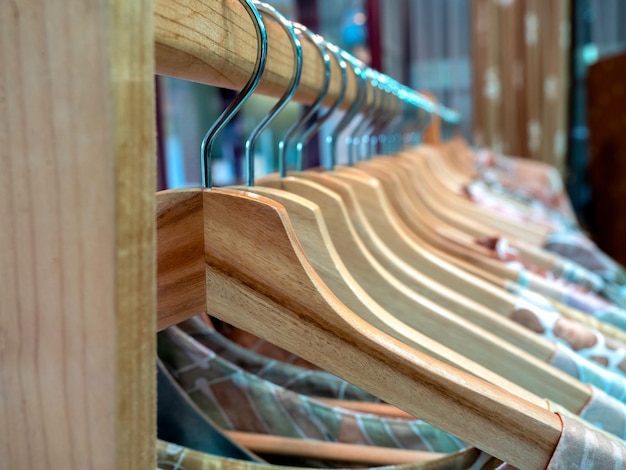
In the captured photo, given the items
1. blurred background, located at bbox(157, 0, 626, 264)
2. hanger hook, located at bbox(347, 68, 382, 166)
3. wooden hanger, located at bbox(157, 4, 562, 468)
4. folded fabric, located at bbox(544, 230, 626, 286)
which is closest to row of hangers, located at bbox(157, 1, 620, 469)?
wooden hanger, located at bbox(157, 4, 562, 468)

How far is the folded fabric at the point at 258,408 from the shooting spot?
0.64m

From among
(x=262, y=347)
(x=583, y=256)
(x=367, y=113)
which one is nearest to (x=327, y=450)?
(x=262, y=347)

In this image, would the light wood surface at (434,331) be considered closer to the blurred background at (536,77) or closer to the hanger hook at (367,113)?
the hanger hook at (367,113)

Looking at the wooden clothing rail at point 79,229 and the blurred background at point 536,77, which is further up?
the blurred background at point 536,77

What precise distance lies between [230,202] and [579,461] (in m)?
0.27

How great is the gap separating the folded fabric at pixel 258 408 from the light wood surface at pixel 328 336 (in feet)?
0.82

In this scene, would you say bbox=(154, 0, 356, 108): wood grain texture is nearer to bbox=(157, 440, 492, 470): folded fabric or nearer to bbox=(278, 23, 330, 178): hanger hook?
bbox=(278, 23, 330, 178): hanger hook

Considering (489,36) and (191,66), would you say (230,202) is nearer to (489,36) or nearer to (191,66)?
(191,66)

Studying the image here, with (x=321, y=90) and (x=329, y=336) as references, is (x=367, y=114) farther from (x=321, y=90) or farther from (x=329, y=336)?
(x=329, y=336)

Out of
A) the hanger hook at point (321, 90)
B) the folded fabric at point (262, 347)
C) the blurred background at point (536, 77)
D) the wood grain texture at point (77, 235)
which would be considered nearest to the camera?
the wood grain texture at point (77, 235)

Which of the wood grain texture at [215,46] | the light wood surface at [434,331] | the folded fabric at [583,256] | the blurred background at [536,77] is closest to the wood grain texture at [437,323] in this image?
the light wood surface at [434,331]

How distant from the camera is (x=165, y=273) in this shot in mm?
403

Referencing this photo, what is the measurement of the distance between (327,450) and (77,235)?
0.41m

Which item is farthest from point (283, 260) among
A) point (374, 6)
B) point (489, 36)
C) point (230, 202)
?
point (489, 36)
